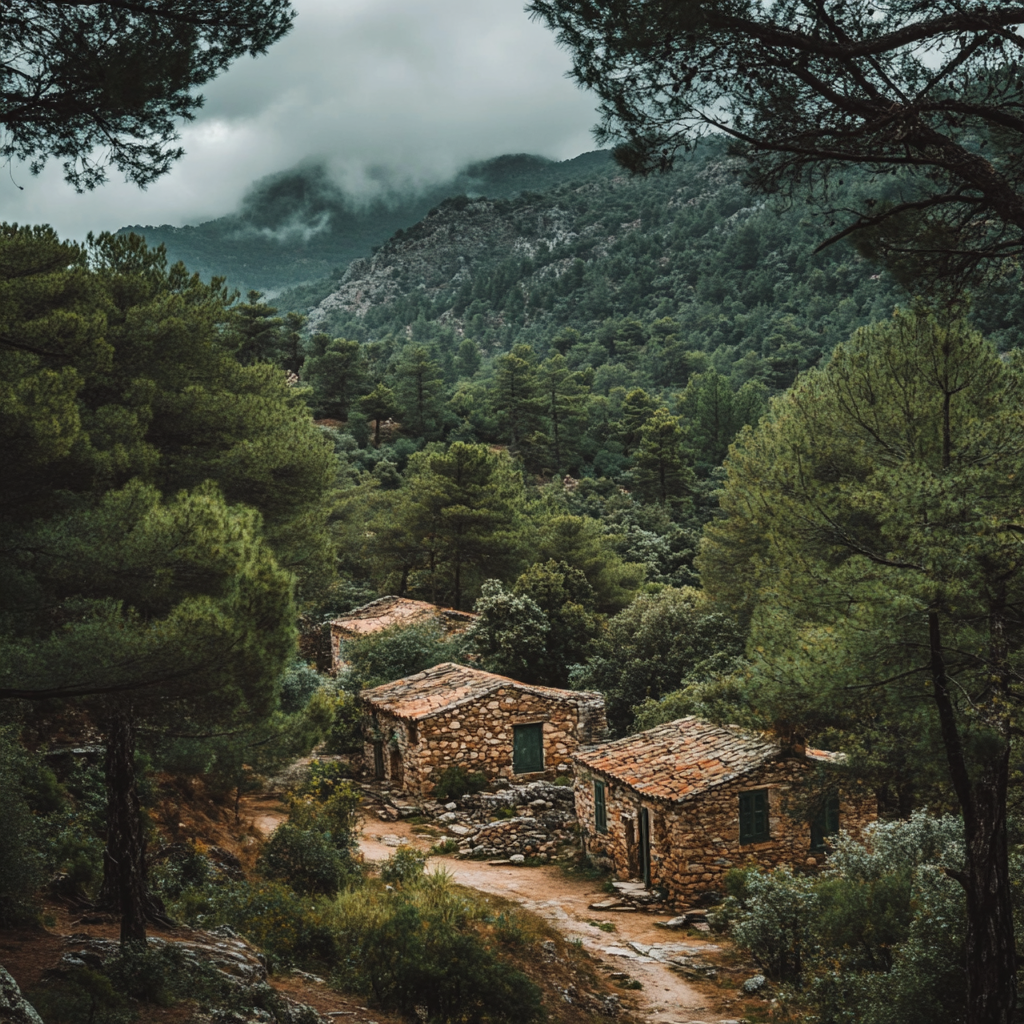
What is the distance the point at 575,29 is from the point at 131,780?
7714mm

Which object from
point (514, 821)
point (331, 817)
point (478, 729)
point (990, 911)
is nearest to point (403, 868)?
Result: point (331, 817)

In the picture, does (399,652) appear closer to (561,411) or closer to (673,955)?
(673,955)

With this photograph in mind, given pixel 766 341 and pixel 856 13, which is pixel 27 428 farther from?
pixel 766 341

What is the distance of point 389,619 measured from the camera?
2783 centimetres

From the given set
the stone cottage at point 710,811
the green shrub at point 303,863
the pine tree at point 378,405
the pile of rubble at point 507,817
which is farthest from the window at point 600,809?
the pine tree at point 378,405

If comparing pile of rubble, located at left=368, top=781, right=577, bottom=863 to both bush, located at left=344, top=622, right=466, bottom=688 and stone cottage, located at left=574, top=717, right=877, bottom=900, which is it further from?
bush, located at left=344, top=622, right=466, bottom=688

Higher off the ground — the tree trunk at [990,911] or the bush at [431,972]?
the tree trunk at [990,911]

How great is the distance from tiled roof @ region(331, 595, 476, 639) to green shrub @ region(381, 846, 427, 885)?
13.1m

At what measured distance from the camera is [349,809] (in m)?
13.9

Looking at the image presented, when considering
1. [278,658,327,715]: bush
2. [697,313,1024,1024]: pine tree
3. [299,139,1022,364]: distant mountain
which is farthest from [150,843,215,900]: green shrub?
[299,139,1022,364]: distant mountain

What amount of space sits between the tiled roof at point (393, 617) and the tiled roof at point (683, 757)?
32.4 feet

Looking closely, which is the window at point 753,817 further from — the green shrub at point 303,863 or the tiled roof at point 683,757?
the green shrub at point 303,863

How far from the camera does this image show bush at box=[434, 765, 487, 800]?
760 inches

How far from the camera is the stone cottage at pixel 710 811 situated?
14.2 meters
